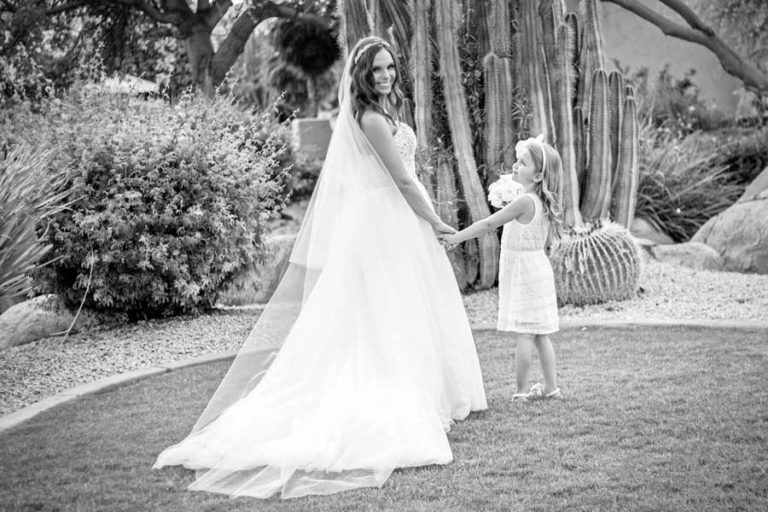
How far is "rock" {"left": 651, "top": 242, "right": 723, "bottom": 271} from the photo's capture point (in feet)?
31.6

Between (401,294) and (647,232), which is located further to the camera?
(647,232)

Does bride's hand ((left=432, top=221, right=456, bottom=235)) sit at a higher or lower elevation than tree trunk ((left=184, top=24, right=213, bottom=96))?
lower

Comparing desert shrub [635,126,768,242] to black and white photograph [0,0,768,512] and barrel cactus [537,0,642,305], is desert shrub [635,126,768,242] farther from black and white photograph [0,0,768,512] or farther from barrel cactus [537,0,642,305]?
barrel cactus [537,0,642,305]

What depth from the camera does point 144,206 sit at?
7176mm

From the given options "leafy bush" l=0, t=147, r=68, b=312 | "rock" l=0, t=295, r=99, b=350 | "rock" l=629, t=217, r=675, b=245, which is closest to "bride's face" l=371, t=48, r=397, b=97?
"leafy bush" l=0, t=147, r=68, b=312

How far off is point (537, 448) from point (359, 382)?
89 cm

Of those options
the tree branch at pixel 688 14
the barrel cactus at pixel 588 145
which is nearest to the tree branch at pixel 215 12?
the tree branch at pixel 688 14

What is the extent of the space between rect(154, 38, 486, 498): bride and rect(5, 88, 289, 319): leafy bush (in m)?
2.95

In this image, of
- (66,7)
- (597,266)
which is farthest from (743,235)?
(66,7)

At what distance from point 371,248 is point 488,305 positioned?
12.3 ft

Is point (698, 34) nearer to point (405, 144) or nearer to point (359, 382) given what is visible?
point (405, 144)

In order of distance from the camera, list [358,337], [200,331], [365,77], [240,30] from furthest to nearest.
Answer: [240,30] → [200,331] → [365,77] → [358,337]

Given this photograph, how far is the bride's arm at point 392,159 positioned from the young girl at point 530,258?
9.5 inches

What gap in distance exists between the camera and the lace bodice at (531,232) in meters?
4.74
